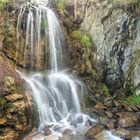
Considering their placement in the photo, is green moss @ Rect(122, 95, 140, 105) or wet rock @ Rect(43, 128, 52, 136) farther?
green moss @ Rect(122, 95, 140, 105)

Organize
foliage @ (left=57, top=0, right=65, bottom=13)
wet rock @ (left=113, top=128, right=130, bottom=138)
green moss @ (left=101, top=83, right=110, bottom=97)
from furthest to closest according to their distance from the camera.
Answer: foliage @ (left=57, top=0, right=65, bottom=13), green moss @ (left=101, top=83, right=110, bottom=97), wet rock @ (left=113, top=128, right=130, bottom=138)

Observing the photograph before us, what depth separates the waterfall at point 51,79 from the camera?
12.6 meters

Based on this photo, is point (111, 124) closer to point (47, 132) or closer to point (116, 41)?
point (47, 132)

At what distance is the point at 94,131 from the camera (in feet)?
38.9

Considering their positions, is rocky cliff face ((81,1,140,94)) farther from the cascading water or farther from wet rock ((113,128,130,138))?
wet rock ((113,128,130,138))

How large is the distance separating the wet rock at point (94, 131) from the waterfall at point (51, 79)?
0.48 meters

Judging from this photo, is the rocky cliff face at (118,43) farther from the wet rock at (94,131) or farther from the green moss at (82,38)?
the wet rock at (94,131)

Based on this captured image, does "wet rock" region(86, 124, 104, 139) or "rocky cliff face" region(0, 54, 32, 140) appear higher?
"rocky cliff face" region(0, 54, 32, 140)

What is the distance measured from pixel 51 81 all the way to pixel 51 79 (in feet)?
0.39

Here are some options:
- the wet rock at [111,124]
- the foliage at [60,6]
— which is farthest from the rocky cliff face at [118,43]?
the wet rock at [111,124]

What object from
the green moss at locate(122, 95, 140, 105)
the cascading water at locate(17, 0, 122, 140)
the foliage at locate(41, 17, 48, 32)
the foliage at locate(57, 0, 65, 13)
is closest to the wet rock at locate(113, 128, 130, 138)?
the cascading water at locate(17, 0, 122, 140)

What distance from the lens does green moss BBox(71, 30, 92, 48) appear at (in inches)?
589

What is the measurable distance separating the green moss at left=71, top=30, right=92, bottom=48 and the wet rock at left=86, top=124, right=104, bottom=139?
12.9ft

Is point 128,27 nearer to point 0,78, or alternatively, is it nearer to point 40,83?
point 40,83
